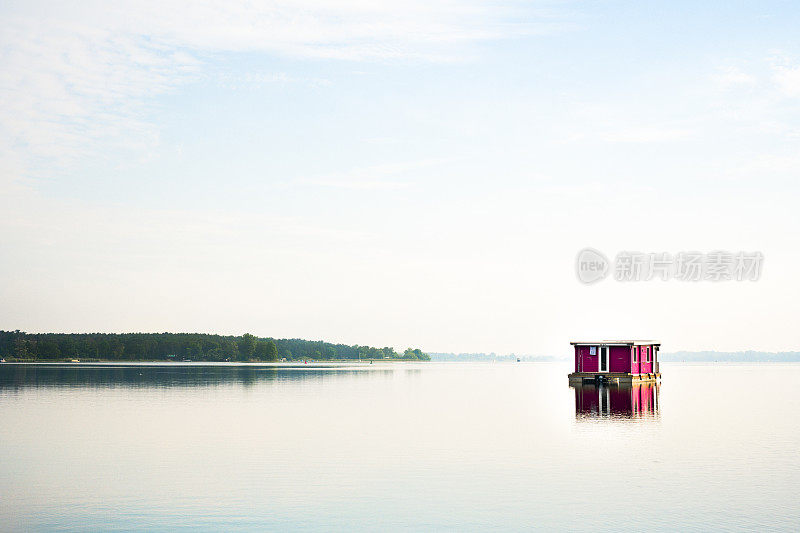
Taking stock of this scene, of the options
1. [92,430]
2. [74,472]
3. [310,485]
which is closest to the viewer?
[310,485]

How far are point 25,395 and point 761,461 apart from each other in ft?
199

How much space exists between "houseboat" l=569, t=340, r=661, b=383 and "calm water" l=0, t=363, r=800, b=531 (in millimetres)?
28555

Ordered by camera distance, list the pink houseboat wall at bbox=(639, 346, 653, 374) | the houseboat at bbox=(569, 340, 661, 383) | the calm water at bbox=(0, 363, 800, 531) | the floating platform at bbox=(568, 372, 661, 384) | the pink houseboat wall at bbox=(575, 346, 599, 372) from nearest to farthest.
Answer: the calm water at bbox=(0, 363, 800, 531), the floating platform at bbox=(568, 372, 661, 384), the houseboat at bbox=(569, 340, 661, 383), the pink houseboat wall at bbox=(575, 346, 599, 372), the pink houseboat wall at bbox=(639, 346, 653, 374)

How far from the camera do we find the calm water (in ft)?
71.2

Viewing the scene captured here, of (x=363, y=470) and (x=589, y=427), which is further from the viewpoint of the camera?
(x=589, y=427)

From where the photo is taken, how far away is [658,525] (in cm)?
2066

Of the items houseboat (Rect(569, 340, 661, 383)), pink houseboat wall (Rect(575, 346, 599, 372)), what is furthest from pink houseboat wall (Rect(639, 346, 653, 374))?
pink houseboat wall (Rect(575, 346, 599, 372))

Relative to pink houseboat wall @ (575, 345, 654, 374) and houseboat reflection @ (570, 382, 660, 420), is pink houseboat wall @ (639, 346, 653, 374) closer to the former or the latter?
pink houseboat wall @ (575, 345, 654, 374)

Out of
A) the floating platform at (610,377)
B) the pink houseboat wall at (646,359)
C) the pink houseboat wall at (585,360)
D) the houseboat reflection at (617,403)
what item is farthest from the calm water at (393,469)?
the pink houseboat wall at (646,359)

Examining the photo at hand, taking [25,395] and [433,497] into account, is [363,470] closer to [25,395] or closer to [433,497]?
[433,497]

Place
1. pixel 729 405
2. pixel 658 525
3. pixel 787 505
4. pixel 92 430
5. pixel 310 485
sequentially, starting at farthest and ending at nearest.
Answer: pixel 729 405 → pixel 92 430 → pixel 310 485 → pixel 787 505 → pixel 658 525

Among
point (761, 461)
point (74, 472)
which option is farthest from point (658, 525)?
point (74, 472)

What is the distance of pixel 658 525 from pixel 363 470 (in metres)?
11.9

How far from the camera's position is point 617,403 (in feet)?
201
